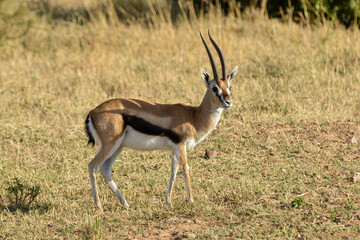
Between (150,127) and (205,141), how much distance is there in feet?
5.74

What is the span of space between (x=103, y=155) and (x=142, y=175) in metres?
1.02

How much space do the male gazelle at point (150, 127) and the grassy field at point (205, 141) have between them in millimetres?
455

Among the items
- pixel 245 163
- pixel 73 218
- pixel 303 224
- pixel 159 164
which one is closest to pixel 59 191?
pixel 73 218

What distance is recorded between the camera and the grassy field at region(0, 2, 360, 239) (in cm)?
466

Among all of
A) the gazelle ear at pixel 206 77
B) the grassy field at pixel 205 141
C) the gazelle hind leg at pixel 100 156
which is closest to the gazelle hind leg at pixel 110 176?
the grassy field at pixel 205 141

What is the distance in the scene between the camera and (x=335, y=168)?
571 cm

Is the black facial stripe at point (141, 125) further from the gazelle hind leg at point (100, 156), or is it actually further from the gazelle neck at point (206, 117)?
the gazelle neck at point (206, 117)

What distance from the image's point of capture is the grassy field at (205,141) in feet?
15.3

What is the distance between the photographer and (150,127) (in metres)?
4.97

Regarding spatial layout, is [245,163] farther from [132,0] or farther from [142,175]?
[132,0]

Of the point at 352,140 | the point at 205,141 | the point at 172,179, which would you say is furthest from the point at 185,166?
the point at 352,140

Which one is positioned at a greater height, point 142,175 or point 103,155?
point 103,155

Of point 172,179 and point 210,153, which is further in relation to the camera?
point 210,153

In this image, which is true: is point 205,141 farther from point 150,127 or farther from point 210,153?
point 150,127
